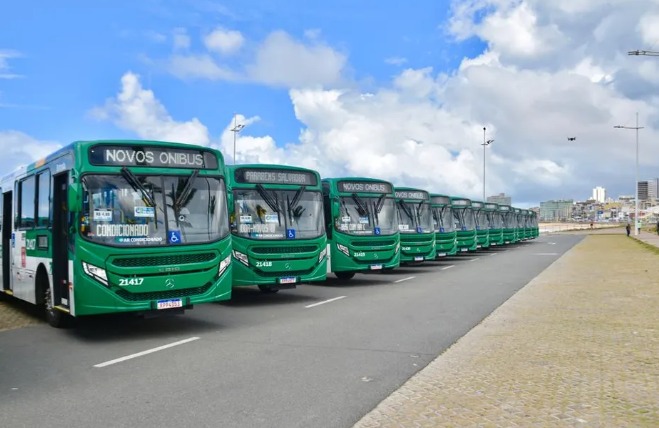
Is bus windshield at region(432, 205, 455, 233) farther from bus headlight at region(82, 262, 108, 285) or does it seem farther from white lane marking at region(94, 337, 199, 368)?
bus headlight at region(82, 262, 108, 285)

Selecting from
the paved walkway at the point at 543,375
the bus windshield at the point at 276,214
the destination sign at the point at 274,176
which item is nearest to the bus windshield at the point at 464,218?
the destination sign at the point at 274,176

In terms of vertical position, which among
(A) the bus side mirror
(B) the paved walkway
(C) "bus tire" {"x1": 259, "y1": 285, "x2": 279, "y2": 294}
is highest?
(A) the bus side mirror

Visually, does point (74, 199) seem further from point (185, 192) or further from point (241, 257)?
point (241, 257)

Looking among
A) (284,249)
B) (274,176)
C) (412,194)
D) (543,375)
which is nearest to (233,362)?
Answer: (543,375)

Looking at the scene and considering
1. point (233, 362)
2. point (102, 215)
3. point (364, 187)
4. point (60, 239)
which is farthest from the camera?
point (364, 187)

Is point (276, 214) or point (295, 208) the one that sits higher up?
point (295, 208)

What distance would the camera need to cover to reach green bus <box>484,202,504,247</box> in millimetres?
38206

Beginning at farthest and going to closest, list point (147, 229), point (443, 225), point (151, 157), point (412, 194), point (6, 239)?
point (443, 225) < point (412, 194) < point (6, 239) < point (151, 157) < point (147, 229)

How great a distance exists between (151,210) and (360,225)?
8916 millimetres

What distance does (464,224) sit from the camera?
101 ft

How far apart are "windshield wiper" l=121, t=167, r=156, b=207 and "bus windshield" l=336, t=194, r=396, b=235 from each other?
8307mm

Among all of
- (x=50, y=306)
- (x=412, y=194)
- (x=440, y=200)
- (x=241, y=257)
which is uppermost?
(x=412, y=194)

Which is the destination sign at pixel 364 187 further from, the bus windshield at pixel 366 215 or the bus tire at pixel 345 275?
the bus tire at pixel 345 275

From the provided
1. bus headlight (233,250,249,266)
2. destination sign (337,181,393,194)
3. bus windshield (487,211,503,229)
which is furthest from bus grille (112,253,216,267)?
bus windshield (487,211,503,229)
